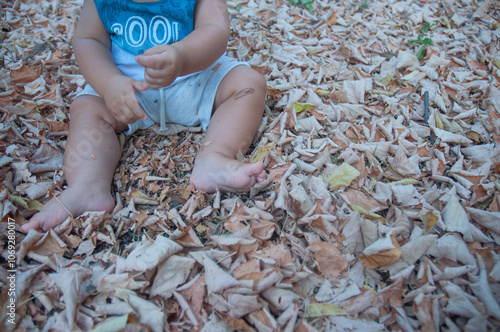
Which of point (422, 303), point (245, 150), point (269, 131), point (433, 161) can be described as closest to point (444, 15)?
point (433, 161)

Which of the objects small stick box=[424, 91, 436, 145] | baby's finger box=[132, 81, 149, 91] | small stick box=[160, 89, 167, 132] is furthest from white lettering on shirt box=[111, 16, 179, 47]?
small stick box=[424, 91, 436, 145]

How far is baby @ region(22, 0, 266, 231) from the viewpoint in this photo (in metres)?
1.19

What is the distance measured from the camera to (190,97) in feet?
4.93

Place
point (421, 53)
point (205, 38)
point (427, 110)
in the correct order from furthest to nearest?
1. point (421, 53)
2. point (427, 110)
3. point (205, 38)

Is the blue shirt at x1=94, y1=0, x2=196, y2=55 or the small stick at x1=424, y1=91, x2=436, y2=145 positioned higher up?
the blue shirt at x1=94, y1=0, x2=196, y2=55

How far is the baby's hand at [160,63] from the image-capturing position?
1.08 metres

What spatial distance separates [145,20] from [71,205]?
86 centimetres

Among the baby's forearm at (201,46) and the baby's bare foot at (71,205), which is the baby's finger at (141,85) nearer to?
the baby's forearm at (201,46)

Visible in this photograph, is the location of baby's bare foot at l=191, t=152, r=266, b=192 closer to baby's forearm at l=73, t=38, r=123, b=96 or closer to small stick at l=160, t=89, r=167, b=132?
small stick at l=160, t=89, r=167, b=132

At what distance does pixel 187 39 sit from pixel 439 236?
45.1 inches

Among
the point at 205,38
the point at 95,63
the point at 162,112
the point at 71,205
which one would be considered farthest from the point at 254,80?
the point at 71,205

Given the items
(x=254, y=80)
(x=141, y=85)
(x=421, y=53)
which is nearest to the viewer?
(x=141, y=85)

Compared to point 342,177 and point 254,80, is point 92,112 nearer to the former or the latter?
point 254,80

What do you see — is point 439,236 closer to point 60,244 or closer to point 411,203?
point 411,203
